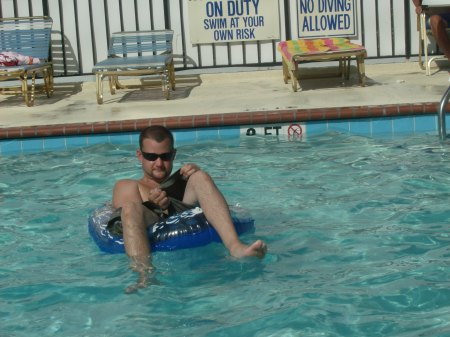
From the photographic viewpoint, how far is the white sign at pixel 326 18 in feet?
39.0

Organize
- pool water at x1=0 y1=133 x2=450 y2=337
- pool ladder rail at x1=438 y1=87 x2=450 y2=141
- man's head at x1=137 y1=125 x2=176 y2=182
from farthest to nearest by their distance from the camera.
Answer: pool ladder rail at x1=438 y1=87 x2=450 y2=141, man's head at x1=137 y1=125 x2=176 y2=182, pool water at x1=0 y1=133 x2=450 y2=337

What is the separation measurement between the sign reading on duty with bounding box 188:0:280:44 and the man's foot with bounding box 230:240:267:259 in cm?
689

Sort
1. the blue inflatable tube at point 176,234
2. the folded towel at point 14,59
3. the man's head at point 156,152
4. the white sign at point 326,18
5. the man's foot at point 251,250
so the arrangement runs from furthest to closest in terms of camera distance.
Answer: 1. the white sign at point 326,18
2. the folded towel at point 14,59
3. the man's head at point 156,152
4. the blue inflatable tube at point 176,234
5. the man's foot at point 251,250

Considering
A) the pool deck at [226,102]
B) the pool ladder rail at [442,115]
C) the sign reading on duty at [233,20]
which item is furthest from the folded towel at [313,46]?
the pool ladder rail at [442,115]

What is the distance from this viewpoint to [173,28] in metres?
12.1

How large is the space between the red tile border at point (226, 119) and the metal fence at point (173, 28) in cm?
286

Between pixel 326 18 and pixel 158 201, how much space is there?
6.77 metres

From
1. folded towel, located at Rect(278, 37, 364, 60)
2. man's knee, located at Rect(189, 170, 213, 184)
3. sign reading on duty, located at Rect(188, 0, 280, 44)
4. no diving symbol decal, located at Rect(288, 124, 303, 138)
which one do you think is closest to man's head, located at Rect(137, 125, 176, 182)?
man's knee, located at Rect(189, 170, 213, 184)

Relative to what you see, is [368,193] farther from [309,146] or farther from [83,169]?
[83,169]

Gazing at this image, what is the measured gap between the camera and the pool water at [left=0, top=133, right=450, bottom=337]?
16.0ft

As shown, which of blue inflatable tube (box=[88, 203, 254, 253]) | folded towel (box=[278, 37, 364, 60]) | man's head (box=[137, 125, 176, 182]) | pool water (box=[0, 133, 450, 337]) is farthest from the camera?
folded towel (box=[278, 37, 364, 60])

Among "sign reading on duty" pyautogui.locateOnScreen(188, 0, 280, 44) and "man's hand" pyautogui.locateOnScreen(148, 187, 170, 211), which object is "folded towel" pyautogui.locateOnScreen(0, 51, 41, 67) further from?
"man's hand" pyautogui.locateOnScreen(148, 187, 170, 211)

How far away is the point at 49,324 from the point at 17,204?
2.71 meters

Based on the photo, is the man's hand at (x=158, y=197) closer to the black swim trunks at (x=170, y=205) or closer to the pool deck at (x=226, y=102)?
the black swim trunks at (x=170, y=205)
